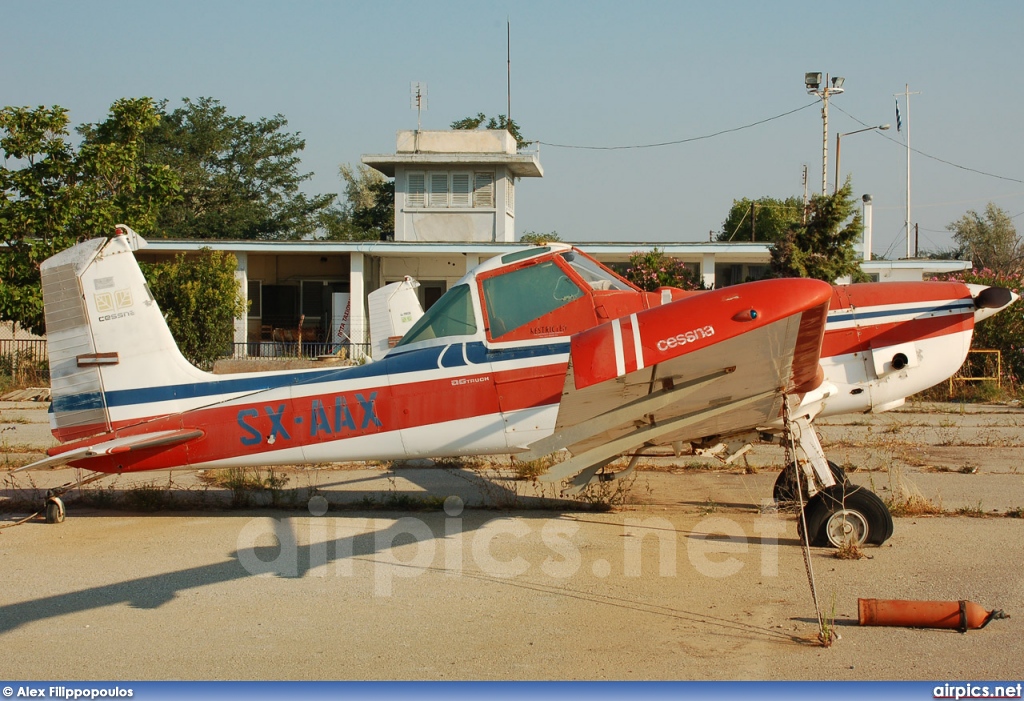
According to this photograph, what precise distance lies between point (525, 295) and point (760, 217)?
1903 inches

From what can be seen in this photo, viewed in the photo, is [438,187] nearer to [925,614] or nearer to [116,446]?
[116,446]

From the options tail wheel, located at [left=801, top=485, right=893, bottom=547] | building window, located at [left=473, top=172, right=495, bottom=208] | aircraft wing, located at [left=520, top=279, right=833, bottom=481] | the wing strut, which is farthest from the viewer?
building window, located at [left=473, top=172, right=495, bottom=208]

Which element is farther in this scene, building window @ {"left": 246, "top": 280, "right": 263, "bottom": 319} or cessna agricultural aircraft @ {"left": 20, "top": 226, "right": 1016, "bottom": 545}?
building window @ {"left": 246, "top": 280, "right": 263, "bottom": 319}

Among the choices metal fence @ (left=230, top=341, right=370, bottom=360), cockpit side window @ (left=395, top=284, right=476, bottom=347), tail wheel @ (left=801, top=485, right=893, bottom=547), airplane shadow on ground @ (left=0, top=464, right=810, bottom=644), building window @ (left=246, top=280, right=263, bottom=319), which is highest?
building window @ (left=246, top=280, right=263, bottom=319)

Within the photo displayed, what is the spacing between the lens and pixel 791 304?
4730mm

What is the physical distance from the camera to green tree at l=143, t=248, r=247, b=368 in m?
22.3

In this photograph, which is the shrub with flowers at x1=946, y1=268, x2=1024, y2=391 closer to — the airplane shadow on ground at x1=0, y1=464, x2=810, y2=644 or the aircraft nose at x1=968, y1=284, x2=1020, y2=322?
the aircraft nose at x1=968, y1=284, x2=1020, y2=322

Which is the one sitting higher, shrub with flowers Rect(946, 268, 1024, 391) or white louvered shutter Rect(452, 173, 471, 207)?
white louvered shutter Rect(452, 173, 471, 207)

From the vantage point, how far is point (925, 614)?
17.3 ft

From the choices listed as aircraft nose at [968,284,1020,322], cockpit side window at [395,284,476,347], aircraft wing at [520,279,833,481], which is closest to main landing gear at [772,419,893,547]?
aircraft wing at [520,279,833,481]

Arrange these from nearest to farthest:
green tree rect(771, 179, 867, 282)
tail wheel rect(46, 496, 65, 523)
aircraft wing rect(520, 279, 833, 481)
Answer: aircraft wing rect(520, 279, 833, 481) < tail wheel rect(46, 496, 65, 523) < green tree rect(771, 179, 867, 282)

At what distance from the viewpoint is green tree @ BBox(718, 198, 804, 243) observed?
49250 mm

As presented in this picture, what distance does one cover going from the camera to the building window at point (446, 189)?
29.3m

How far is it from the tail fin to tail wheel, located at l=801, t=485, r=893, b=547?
5.49 metres
